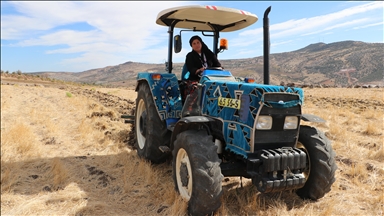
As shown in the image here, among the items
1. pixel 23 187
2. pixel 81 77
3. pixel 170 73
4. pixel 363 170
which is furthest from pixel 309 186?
pixel 81 77

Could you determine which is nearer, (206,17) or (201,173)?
(201,173)

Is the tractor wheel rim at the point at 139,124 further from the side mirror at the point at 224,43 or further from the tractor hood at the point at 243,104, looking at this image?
the tractor hood at the point at 243,104

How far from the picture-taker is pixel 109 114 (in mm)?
9227

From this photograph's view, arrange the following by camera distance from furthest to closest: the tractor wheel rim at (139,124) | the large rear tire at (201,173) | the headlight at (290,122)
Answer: the tractor wheel rim at (139,124), the headlight at (290,122), the large rear tire at (201,173)

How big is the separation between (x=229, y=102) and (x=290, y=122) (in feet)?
2.36

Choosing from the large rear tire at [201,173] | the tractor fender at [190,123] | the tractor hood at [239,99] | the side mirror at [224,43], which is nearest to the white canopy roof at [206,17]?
the side mirror at [224,43]

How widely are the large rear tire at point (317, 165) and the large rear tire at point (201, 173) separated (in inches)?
47.1

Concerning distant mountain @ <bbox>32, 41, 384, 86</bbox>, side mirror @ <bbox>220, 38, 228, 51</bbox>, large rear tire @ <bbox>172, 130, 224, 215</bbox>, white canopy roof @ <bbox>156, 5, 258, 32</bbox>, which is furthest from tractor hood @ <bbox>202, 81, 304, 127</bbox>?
distant mountain @ <bbox>32, 41, 384, 86</bbox>

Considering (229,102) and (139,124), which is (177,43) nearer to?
(229,102)

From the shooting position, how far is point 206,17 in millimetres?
4812

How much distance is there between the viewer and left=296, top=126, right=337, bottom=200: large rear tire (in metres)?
3.43

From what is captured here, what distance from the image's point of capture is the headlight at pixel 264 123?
3.12m

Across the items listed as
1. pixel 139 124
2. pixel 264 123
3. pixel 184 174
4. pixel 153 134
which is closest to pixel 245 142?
pixel 264 123

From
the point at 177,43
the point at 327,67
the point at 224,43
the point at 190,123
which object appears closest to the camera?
the point at 190,123
